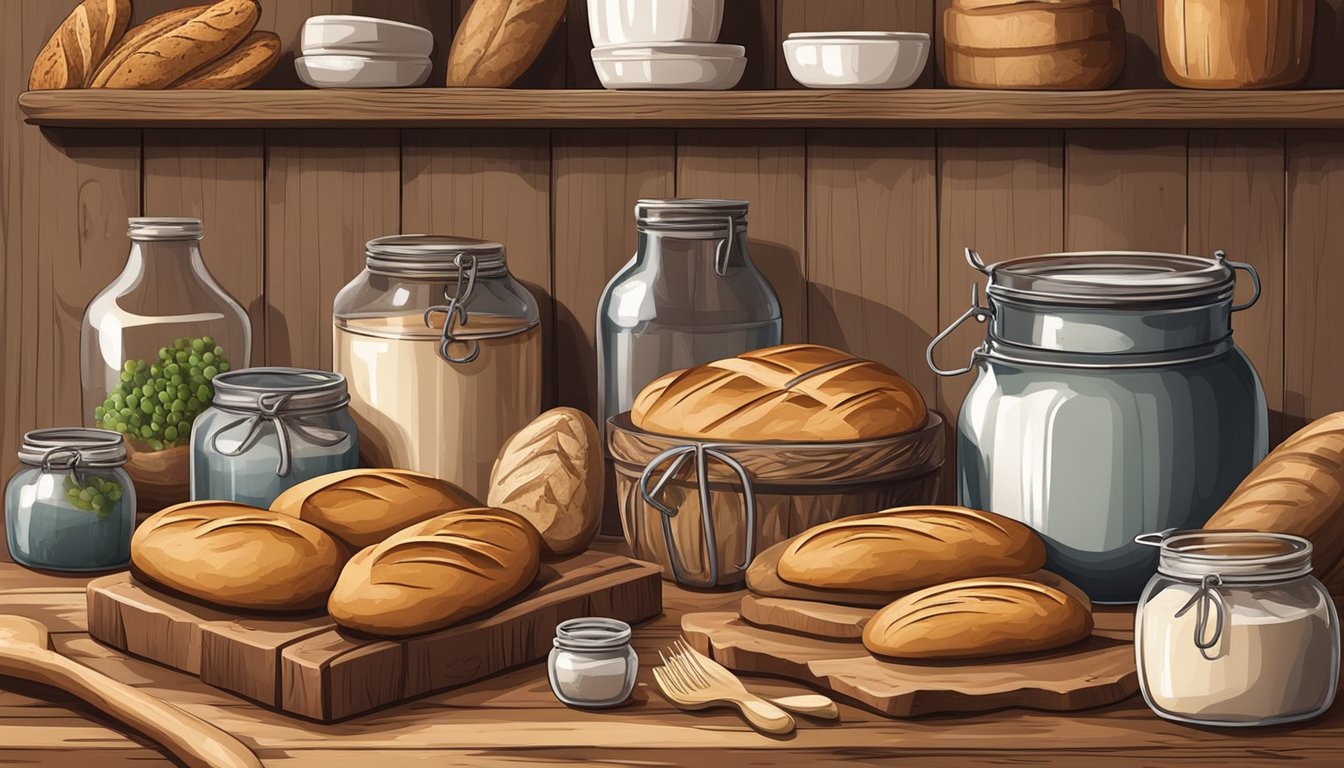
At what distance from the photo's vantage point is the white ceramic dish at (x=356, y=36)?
1627 mm

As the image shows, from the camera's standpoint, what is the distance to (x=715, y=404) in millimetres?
1446

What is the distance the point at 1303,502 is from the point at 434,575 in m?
0.76

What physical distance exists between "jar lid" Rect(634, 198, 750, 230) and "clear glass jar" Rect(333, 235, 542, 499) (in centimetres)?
17

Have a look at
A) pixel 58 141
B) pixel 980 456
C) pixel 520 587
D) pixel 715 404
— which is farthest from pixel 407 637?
pixel 58 141

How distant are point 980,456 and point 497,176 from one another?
728mm

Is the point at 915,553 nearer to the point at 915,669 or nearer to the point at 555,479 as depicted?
the point at 915,669

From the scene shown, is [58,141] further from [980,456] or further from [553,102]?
[980,456]

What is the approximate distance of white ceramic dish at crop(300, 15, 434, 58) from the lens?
1627mm

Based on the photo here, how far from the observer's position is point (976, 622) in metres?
1.18

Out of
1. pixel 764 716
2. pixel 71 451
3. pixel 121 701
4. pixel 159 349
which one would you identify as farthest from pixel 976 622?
pixel 159 349

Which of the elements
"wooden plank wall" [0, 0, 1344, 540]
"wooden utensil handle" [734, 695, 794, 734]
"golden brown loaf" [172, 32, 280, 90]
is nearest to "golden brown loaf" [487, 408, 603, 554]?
"wooden plank wall" [0, 0, 1344, 540]

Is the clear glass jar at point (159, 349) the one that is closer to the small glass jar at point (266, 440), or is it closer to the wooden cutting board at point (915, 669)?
the small glass jar at point (266, 440)

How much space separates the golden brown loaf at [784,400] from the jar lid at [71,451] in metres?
0.53

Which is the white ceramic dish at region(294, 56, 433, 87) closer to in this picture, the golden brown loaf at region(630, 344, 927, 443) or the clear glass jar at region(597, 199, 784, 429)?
the clear glass jar at region(597, 199, 784, 429)
